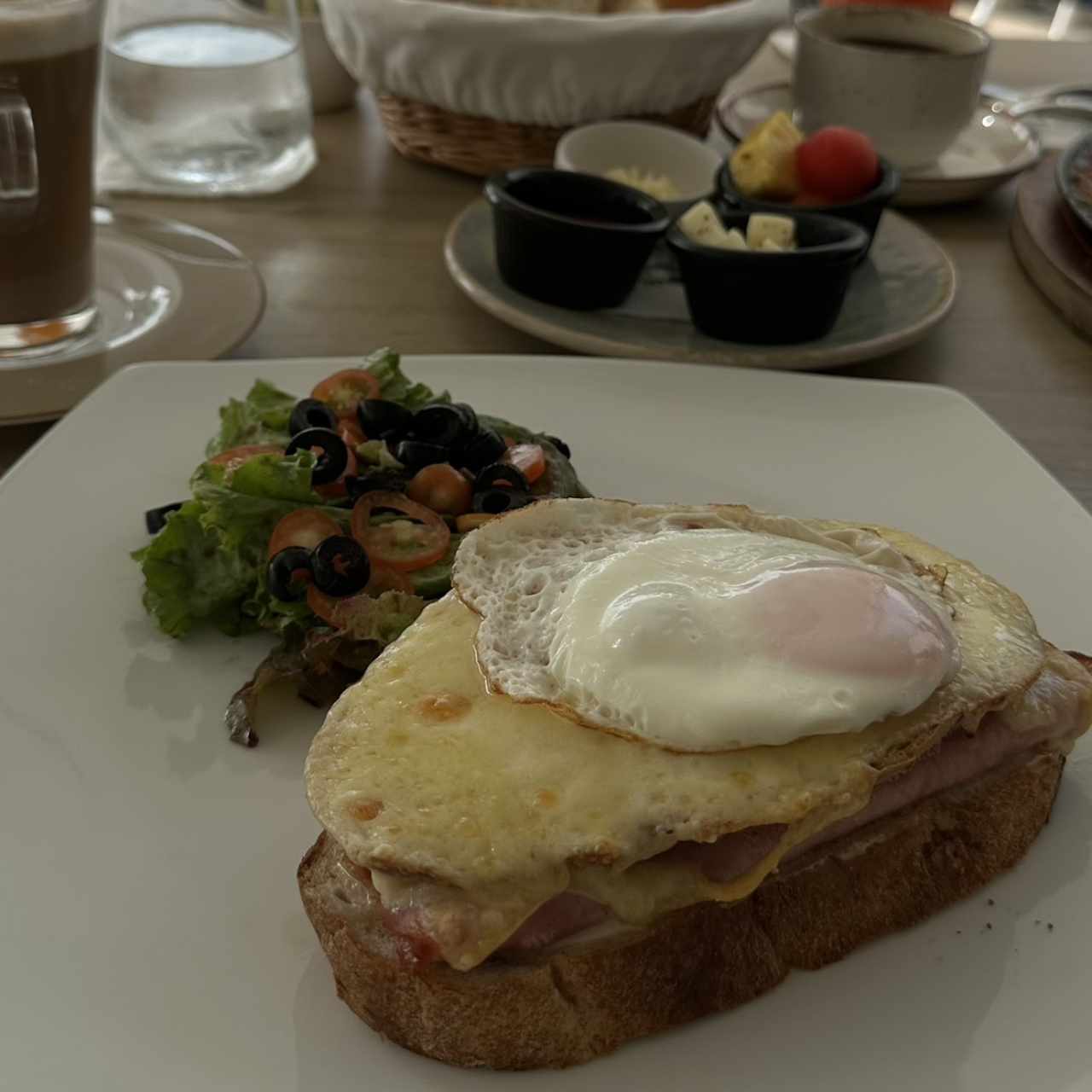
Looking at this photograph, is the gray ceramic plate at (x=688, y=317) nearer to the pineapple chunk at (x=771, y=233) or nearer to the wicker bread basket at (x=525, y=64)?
the pineapple chunk at (x=771, y=233)

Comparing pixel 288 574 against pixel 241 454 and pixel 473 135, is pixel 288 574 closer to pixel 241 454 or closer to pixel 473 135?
pixel 241 454

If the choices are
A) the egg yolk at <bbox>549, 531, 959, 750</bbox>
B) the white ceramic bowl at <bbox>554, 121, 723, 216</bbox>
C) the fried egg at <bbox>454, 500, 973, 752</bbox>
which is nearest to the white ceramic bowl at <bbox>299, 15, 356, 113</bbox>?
the white ceramic bowl at <bbox>554, 121, 723, 216</bbox>

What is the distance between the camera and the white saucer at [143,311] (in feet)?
10.8

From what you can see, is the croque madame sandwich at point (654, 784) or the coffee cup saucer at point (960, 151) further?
the coffee cup saucer at point (960, 151)

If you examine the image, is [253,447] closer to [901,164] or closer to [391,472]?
[391,472]

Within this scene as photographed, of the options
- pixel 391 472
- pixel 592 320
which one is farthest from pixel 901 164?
pixel 391 472

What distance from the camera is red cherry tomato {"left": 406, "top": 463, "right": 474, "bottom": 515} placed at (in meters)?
2.72

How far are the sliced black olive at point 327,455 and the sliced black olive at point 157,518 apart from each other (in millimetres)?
331

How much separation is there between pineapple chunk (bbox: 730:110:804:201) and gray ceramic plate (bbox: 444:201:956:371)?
38 cm

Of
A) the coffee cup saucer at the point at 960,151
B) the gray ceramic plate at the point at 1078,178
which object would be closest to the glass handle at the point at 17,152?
the coffee cup saucer at the point at 960,151

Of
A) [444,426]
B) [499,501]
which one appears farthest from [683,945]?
[444,426]

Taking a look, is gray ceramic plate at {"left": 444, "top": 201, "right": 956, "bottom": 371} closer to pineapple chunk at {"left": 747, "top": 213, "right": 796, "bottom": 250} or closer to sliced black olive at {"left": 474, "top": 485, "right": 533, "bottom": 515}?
pineapple chunk at {"left": 747, "top": 213, "right": 796, "bottom": 250}

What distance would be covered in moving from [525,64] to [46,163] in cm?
177

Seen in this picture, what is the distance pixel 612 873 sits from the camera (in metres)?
1.82
